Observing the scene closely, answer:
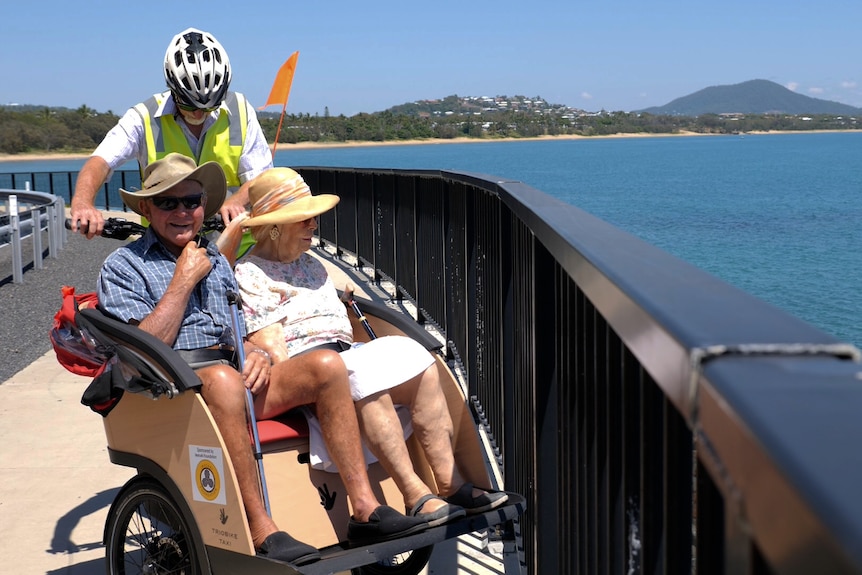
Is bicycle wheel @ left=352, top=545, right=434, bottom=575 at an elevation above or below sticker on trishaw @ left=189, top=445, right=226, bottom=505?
below

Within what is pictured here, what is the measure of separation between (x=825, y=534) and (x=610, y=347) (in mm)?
1518

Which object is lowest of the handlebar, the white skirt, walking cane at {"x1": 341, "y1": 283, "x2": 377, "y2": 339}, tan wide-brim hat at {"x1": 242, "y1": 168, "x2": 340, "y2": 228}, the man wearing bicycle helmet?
the white skirt

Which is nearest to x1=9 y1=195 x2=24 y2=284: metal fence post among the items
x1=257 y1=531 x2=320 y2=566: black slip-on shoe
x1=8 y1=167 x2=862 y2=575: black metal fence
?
x1=8 y1=167 x2=862 y2=575: black metal fence

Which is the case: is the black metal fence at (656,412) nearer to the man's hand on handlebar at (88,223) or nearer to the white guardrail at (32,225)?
the man's hand on handlebar at (88,223)

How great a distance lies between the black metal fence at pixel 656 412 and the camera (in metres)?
0.89

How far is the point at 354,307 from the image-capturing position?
16.5ft

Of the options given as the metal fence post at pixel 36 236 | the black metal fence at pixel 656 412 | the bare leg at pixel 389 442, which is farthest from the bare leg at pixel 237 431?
the metal fence post at pixel 36 236

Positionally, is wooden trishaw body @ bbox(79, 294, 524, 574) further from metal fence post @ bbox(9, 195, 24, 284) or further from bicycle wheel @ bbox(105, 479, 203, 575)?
metal fence post @ bbox(9, 195, 24, 284)

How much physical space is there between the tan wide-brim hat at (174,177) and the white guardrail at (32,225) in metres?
11.6

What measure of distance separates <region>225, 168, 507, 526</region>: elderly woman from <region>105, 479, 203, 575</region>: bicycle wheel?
0.67m

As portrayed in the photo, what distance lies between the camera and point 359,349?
4449mm

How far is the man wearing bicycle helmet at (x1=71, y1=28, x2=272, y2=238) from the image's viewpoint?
480cm

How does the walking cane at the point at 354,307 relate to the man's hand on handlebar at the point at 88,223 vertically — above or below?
below

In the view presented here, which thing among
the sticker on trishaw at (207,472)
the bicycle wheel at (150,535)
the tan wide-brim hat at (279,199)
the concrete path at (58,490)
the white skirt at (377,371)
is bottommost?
the concrete path at (58,490)
